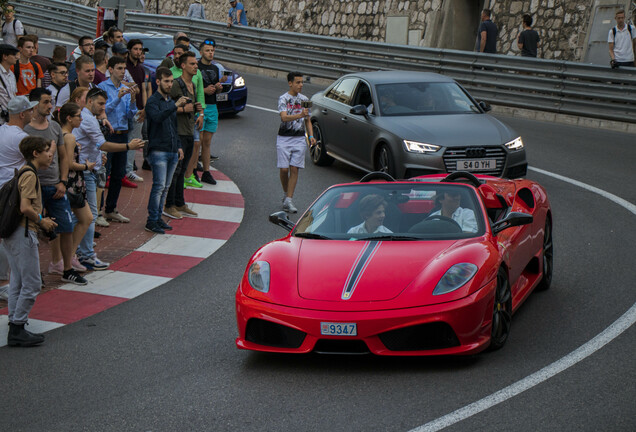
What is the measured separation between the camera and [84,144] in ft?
33.9

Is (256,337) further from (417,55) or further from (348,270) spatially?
(417,55)

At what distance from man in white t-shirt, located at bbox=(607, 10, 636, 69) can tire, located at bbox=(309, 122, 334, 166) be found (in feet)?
22.8

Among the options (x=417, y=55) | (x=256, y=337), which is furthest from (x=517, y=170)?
(x=417, y=55)

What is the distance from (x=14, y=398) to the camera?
6.34m

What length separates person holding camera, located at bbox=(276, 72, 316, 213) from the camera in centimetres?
1274

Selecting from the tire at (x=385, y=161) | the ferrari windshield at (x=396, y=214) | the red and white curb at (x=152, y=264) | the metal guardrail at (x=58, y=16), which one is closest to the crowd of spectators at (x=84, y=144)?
the red and white curb at (x=152, y=264)

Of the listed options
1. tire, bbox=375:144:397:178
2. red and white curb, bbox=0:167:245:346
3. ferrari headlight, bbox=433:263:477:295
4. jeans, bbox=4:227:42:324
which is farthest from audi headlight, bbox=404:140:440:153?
jeans, bbox=4:227:42:324

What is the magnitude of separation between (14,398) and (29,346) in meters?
1.23

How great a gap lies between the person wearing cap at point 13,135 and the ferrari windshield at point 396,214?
272cm

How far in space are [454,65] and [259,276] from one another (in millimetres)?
16080

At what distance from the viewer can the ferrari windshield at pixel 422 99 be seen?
14.0m

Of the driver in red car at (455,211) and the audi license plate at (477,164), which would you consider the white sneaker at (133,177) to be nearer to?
the audi license plate at (477,164)

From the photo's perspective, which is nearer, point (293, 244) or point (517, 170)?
point (293, 244)

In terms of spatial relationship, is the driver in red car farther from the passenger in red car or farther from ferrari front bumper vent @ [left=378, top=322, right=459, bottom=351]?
ferrari front bumper vent @ [left=378, top=322, right=459, bottom=351]
